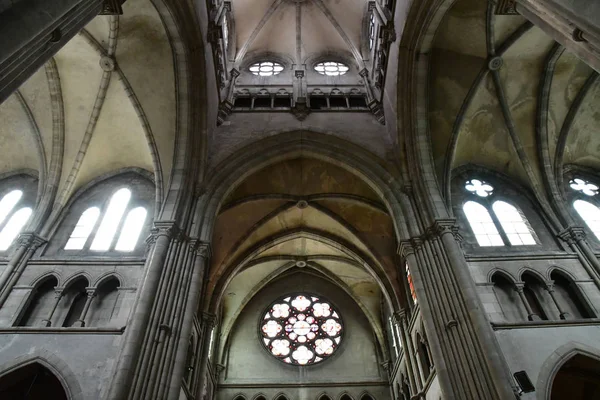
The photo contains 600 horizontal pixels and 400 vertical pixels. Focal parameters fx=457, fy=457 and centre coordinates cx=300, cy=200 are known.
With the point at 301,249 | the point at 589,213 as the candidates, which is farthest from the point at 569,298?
the point at 301,249

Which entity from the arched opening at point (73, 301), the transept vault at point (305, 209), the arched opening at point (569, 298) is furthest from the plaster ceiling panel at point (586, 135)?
the arched opening at point (73, 301)

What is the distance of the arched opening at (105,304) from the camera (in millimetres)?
10594

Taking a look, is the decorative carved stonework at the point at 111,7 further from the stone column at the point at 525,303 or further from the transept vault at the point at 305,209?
the stone column at the point at 525,303

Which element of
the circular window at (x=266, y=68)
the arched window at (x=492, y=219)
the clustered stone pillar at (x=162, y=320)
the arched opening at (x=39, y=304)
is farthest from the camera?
→ the circular window at (x=266, y=68)

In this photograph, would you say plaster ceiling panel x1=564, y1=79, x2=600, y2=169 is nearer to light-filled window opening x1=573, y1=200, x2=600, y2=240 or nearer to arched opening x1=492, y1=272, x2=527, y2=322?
light-filled window opening x1=573, y1=200, x2=600, y2=240

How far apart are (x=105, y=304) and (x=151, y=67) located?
260 inches

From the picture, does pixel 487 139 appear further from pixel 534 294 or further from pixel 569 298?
pixel 569 298

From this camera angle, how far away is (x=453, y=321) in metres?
9.97

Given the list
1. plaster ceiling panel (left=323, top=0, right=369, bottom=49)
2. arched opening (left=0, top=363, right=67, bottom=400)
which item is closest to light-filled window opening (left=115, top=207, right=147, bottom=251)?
arched opening (left=0, top=363, right=67, bottom=400)

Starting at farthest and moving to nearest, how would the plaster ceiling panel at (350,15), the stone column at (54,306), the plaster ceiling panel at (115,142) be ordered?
the plaster ceiling panel at (350,15), the plaster ceiling panel at (115,142), the stone column at (54,306)

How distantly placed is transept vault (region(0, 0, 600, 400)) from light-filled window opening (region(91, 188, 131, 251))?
66mm

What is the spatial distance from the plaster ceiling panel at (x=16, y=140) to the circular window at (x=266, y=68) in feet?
30.6

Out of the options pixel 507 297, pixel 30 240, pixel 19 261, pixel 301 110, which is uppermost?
pixel 301 110

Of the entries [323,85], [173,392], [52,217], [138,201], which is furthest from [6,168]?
[323,85]
